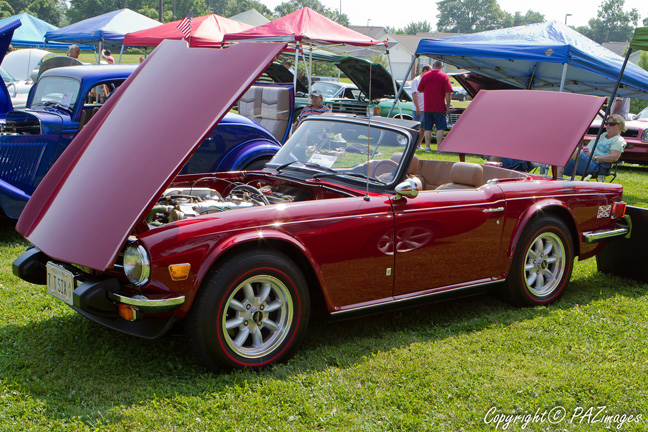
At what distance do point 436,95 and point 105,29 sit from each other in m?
10.6

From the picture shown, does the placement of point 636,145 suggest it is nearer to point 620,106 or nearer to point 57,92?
point 620,106

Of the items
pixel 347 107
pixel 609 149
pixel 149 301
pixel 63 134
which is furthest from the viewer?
pixel 347 107

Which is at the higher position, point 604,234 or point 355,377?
point 604,234

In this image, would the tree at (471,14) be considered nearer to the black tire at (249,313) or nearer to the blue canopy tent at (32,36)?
the blue canopy tent at (32,36)

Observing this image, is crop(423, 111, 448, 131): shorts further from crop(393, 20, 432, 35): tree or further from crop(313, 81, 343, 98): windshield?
crop(393, 20, 432, 35): tree

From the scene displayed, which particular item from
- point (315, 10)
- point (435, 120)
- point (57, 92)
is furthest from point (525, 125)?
point (315, 10)

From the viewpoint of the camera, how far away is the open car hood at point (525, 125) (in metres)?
5.31

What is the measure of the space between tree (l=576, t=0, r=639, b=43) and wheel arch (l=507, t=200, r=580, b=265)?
146423mm

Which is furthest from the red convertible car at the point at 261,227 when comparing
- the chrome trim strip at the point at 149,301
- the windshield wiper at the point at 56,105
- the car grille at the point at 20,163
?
the windshield wiper at the point at 56,105

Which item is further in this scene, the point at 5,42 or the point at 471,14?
the point at 471,14

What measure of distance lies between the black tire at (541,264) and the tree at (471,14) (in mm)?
145735

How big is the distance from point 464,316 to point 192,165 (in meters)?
3.92

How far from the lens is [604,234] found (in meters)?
5.23

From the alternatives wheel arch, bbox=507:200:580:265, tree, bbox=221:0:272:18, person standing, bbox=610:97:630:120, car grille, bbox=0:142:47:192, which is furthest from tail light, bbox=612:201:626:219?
tree, bbox=221:0:272:18
